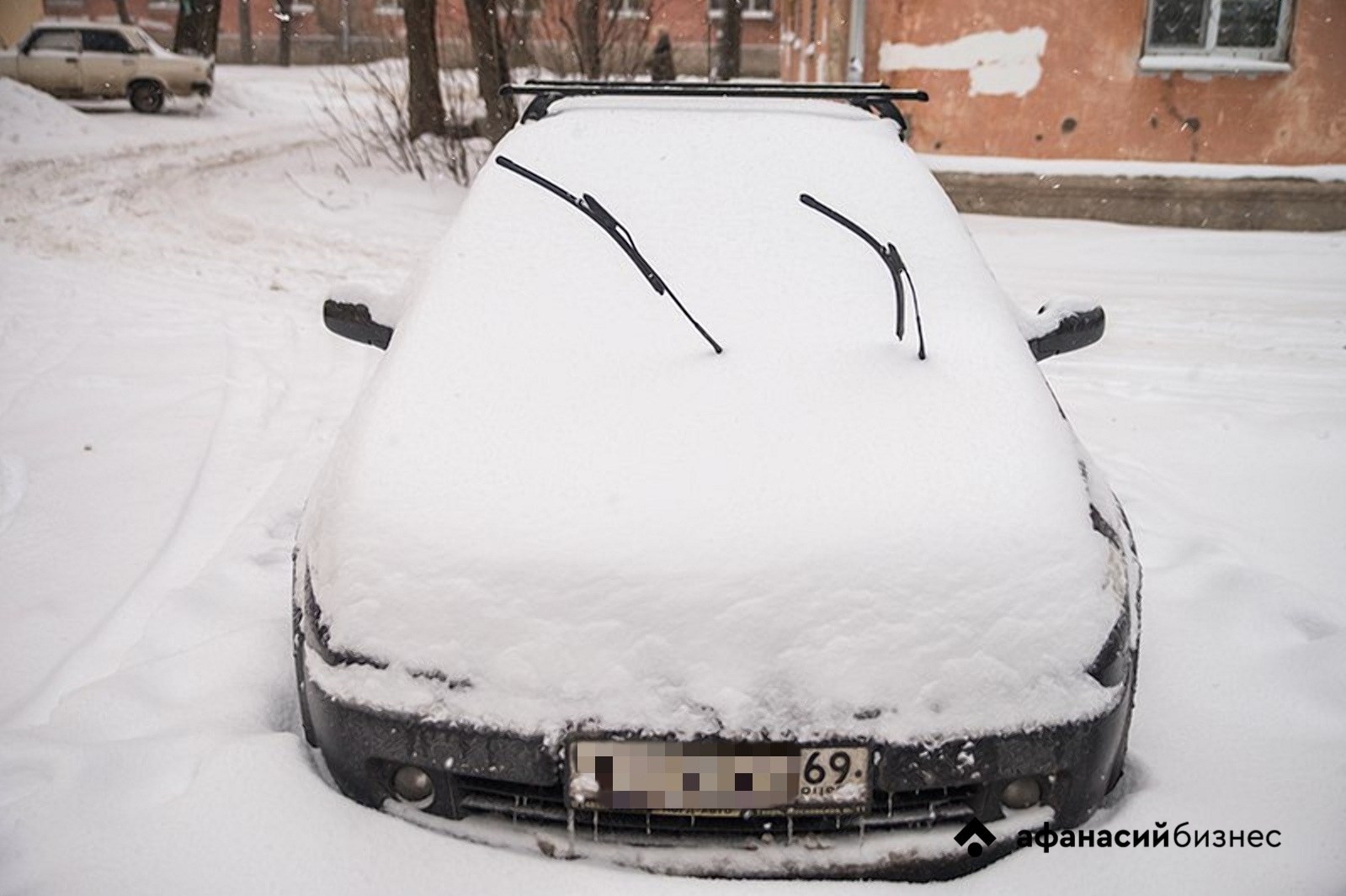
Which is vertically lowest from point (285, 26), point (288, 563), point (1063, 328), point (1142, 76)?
point (288, 563)

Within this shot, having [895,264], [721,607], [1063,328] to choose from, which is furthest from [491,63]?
[721,607]

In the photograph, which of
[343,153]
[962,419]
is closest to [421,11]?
[343,153]

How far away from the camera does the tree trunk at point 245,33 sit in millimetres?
32406

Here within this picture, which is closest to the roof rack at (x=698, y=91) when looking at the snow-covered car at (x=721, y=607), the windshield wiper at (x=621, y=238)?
the windshield wiper at (x=621, y=238)

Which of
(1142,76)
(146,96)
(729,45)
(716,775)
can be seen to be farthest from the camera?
(729,45)

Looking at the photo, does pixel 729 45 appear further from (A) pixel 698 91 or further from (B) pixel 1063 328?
(B) pixel 1063 328

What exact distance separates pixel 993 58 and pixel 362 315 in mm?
8879

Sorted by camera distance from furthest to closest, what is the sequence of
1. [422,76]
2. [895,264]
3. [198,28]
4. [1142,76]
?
[198,28], [422,76], [1142,76], [895,264]

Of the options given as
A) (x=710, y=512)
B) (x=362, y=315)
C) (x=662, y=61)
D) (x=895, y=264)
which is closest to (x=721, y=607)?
(x=710, y=512)

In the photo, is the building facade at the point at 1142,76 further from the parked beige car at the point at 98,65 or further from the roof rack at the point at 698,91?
the parked beige car at the point at 98,65

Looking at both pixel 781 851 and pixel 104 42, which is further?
pixel 104 42

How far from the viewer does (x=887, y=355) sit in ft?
7.63

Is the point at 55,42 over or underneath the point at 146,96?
over

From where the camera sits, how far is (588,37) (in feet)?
35.8
